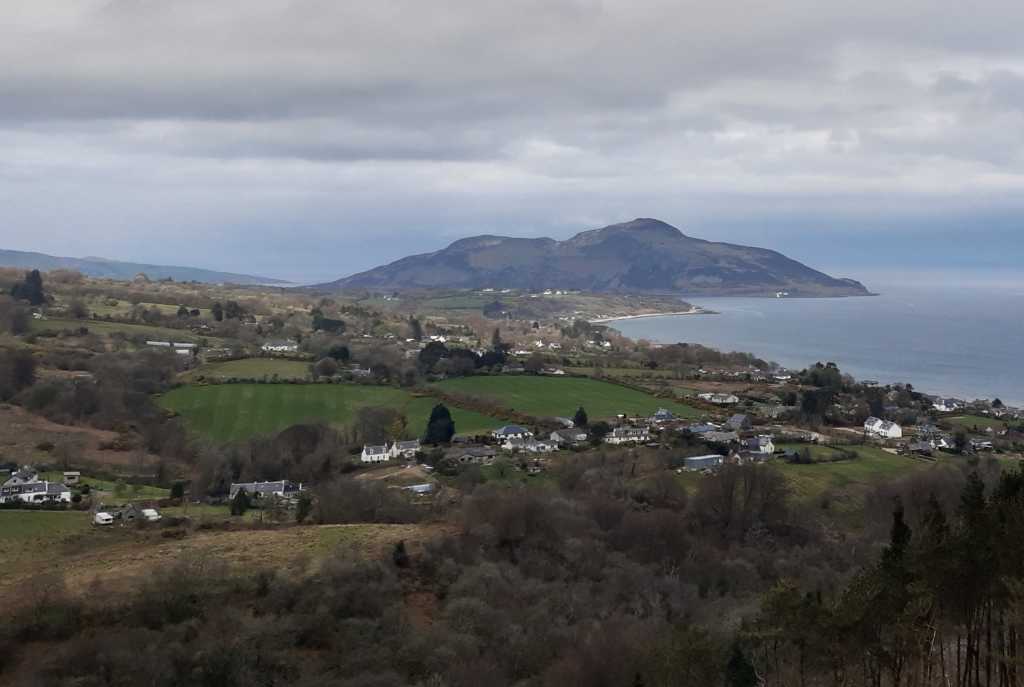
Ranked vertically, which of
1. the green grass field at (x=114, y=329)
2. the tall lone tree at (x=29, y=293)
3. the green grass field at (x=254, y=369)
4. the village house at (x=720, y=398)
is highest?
the tall lone tree at (x=29, y=293)

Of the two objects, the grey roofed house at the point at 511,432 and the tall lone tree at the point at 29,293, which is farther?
the tall lone tree at the point at 29,293

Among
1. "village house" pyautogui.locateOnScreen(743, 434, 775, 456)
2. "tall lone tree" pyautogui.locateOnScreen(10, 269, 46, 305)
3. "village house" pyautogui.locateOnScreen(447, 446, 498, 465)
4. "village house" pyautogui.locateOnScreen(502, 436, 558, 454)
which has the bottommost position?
"village house" pyautogui.locateOnScreen(447, 446, 498, 465)

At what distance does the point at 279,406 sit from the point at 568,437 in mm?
14420

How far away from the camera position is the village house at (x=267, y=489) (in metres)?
28.3

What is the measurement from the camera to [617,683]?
1408 centimetres

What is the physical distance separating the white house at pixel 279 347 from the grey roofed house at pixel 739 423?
31500 mm

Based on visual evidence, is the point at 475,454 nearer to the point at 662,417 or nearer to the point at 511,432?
the point at 511,432

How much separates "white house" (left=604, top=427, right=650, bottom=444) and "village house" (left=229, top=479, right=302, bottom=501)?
13.3 meters

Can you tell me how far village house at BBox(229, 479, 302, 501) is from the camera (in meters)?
28.3

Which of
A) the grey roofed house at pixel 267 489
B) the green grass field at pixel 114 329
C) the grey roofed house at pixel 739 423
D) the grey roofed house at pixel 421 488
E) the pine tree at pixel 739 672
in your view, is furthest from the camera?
the green grass field at pixel 114 329

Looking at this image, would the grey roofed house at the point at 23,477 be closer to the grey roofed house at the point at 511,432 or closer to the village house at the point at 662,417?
the grey roofed house at the point at 511,432

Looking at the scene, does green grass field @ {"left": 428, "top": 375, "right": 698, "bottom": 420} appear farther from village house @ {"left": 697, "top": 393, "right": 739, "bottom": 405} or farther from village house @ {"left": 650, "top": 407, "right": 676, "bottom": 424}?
village house @ {"left": 697, "top": 393, "right": 739, "bottom": 405}

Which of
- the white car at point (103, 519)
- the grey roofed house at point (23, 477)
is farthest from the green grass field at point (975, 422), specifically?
the grey roofed house at point (23, 477)

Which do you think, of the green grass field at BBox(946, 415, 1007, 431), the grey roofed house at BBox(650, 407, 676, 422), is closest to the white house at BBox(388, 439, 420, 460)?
the grey roofed house at BBox(650, 407, 676, 422)
